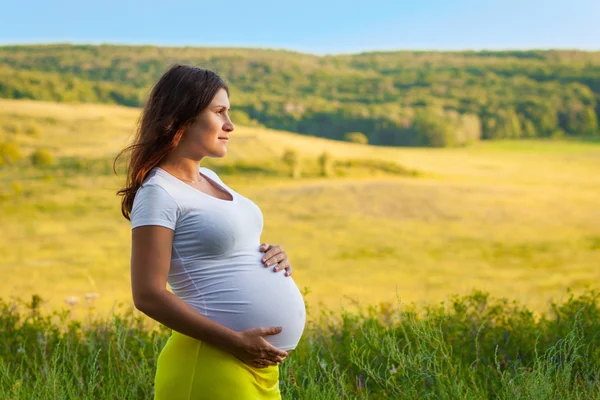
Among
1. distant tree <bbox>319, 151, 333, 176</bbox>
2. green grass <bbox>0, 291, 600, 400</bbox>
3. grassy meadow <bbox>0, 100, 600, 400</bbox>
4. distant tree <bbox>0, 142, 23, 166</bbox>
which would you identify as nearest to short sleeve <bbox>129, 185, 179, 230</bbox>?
green grass <bbox>0, 291, 600, 400</bbox>

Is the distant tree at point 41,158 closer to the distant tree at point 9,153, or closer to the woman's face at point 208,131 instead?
the distant tree at point 9,153

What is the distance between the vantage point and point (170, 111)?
5.89 ft

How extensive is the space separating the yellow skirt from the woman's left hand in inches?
11.0

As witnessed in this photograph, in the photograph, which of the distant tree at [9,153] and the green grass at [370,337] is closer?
the green grass at [370,337]

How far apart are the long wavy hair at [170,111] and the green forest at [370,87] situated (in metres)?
28.2

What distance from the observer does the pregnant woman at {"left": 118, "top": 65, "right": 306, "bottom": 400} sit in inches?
66.5

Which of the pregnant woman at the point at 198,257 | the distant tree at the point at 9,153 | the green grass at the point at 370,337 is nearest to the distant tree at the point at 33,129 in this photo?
the distant tree at the point at 9,153

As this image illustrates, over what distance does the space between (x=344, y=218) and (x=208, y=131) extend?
84.2 feet

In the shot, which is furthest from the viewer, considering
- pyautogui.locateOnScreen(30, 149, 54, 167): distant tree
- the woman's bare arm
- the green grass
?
pyautogui.locateOnScreen(30, 149, 54, 167): distant tree

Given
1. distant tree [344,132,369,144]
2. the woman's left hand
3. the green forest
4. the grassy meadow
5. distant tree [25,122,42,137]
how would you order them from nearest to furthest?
1. the woman's left hand
2. the grassy meadow
3. distant tree [25,122,42,137]
4. distant tree [344,132,369,144]
5. the green forest

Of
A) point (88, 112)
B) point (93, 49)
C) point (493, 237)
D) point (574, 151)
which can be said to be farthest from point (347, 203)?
point (93, 49)

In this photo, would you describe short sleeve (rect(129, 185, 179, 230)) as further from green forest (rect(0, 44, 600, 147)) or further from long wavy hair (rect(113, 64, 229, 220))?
green forest (rect(0, 44, 600, 147))

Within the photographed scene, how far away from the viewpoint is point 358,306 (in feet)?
14.4

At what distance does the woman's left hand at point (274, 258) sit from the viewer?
6.30 ft
